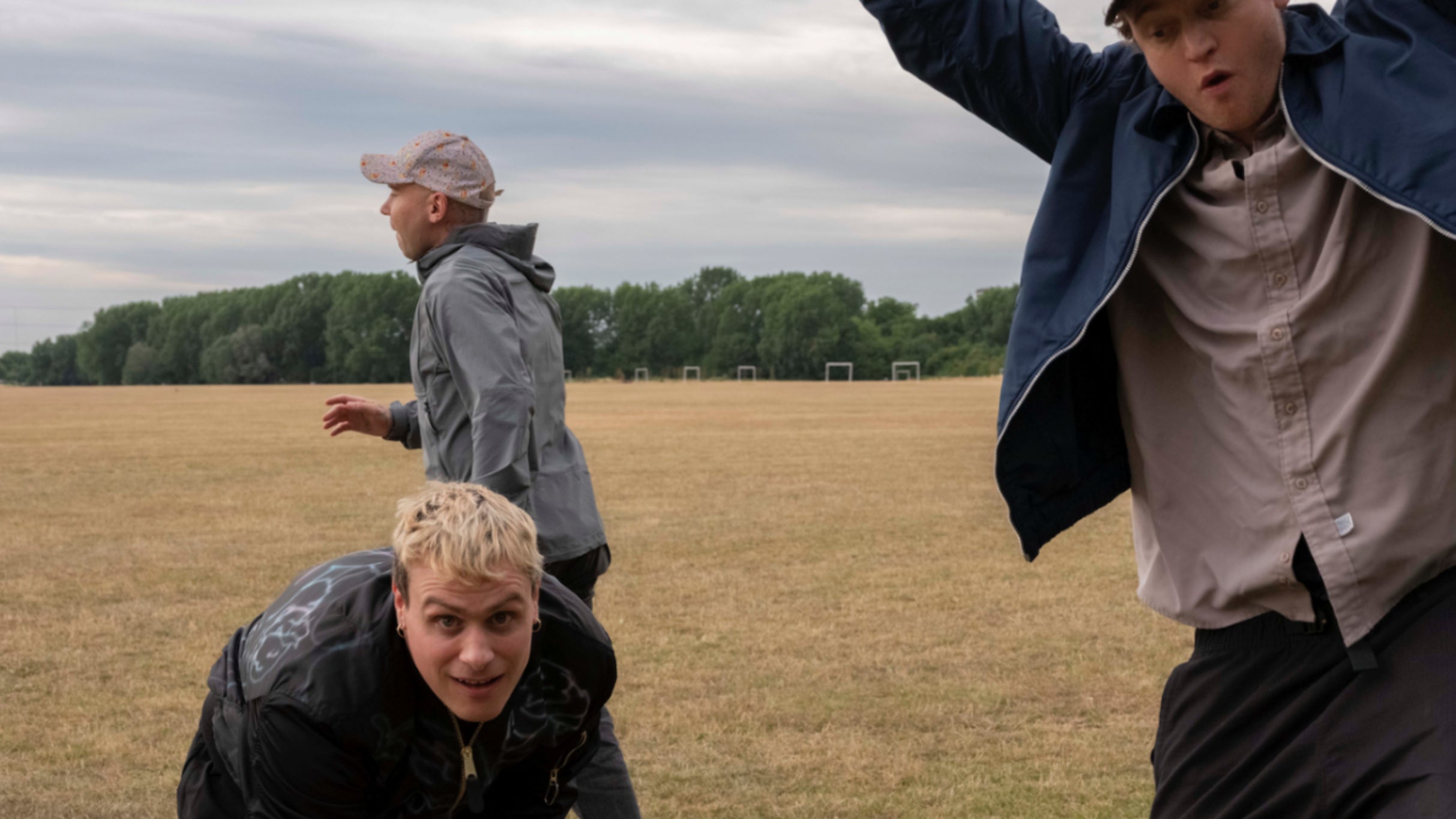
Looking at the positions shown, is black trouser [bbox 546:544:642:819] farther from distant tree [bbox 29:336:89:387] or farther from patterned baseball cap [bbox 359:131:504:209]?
distant tree [bbox 29:336:89:387]

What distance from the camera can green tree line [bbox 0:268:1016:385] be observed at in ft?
324

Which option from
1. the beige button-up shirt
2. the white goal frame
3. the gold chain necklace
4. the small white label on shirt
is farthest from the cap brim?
the white goal frame

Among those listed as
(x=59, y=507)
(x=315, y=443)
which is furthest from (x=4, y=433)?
(x=59, y=507)

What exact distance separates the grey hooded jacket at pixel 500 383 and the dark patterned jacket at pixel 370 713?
0.69 metres

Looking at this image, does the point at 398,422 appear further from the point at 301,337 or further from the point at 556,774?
the point at 301,337

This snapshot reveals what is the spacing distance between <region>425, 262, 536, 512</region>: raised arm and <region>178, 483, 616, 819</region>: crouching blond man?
659 millimetres

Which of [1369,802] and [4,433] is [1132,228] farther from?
[4,433]

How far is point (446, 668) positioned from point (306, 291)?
107101 millimetres

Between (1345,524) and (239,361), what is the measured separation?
332ft

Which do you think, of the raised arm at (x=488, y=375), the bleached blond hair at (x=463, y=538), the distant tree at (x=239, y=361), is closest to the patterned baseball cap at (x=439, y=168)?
the raised arm at (x=488, y=375)

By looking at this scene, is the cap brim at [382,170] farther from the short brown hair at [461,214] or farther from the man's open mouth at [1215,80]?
the man's open mouth at [1215,80]

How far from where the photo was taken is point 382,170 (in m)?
4.02

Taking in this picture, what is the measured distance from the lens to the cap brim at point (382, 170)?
400cm

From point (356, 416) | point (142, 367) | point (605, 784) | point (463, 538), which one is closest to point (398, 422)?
point (356, 416)
